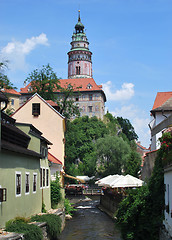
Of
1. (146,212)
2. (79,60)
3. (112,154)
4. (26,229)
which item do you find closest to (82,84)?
(79,60)

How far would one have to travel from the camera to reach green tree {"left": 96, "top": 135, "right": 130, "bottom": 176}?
64.3 m

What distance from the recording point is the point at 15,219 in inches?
650

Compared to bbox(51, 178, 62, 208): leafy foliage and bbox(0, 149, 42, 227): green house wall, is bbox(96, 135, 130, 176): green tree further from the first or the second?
bbox(0, 149, 42, 227): green house wall

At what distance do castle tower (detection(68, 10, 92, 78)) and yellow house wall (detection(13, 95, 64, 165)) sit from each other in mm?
88550

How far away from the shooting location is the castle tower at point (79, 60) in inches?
4811

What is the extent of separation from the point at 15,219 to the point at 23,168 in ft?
8.74

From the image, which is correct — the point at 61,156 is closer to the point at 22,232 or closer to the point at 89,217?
the point at 89,217

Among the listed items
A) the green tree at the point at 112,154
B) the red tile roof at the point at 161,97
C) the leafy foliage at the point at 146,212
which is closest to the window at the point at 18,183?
the leafy foliage at the point at 146,212

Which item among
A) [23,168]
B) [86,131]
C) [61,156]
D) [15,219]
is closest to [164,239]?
[15,219]

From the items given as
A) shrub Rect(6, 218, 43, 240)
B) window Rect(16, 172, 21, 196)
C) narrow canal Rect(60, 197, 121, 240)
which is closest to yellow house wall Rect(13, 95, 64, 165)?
narrow canal Rect(60, 197, 121, 240)

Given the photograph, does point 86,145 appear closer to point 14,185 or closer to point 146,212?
point 14,185

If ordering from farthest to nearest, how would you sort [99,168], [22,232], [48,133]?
[99,168] < [48,133] < [22,232]

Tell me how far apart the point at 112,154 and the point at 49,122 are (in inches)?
1299

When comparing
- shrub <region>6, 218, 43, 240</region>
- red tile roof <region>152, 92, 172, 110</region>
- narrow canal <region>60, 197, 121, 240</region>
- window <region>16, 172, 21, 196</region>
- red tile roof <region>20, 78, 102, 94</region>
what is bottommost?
narrow canal <region>60, 197, 121, 240</region>
